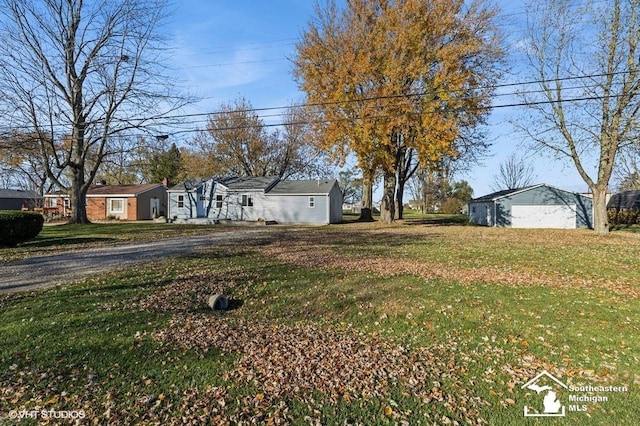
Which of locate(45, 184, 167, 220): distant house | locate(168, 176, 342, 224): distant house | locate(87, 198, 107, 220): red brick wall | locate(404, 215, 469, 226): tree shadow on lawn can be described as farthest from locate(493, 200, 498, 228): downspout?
locate(87, 198, 107, 220): red brick wall

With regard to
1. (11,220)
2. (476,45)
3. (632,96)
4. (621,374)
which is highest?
(476,45)

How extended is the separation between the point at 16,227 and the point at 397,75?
20660 mm

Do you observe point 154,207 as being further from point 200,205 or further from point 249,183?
point 249,183

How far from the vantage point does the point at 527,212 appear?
98.3 ft

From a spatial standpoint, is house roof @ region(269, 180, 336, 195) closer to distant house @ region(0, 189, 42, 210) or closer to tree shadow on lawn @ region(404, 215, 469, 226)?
tree shadow on lawn @ region(404, 215, 469, 226)

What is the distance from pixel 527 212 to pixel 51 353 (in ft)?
107

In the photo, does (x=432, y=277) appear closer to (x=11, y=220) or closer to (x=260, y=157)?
(x=11, y=220)

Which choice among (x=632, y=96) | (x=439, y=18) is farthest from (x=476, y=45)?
(x=632, y=96)

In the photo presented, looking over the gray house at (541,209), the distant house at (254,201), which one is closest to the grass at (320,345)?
the distant house at (254,201)

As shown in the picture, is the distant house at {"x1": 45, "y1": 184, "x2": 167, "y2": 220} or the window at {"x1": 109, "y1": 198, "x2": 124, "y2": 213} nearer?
the distant house at {"x1": 45, "y1": 184, "x2": 167, "y2": 220}

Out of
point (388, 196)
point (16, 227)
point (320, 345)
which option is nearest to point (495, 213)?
point (388, 196)

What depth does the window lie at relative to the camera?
3675cm

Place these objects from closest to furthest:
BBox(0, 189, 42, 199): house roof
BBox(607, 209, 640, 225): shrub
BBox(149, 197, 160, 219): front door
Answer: BBox(607, 209, 640, 225): shrub → BBox(149, 197, 160, 219): front door → BBox(0, 189, 42, 199): house roof

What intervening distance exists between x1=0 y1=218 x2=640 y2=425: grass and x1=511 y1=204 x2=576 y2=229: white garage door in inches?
898
